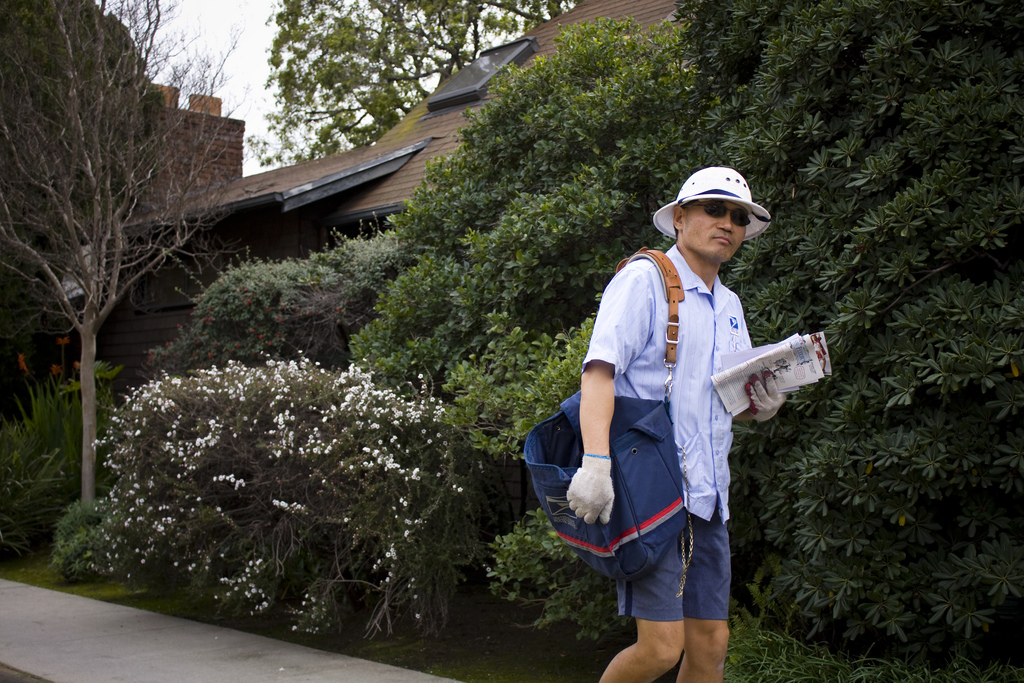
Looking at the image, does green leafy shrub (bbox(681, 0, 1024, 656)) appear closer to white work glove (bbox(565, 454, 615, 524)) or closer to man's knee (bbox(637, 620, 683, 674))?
man's knee (bbox(637, 620, 683, 674))

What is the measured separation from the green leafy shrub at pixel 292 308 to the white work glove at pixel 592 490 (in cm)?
616

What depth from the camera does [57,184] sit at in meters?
9.91

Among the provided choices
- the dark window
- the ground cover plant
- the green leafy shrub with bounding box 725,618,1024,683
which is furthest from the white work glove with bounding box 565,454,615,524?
the dark window

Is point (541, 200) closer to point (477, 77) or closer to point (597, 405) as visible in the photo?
point (597, 405)

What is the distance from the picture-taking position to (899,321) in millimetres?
3693

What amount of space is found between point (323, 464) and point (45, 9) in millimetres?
7224

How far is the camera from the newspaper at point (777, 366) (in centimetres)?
294

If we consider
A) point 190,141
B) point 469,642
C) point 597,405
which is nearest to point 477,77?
point 190,141

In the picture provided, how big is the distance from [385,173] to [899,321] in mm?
9662

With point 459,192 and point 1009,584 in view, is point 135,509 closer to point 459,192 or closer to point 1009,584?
point 459,192

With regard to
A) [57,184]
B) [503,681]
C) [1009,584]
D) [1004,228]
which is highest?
[57,184]

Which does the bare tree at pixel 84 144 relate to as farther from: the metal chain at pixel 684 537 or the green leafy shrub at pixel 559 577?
the metal chain at pixel 684 537

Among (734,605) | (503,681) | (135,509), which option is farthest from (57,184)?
(734,605)

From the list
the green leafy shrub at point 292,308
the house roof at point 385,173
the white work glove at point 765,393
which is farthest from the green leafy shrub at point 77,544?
the white work glove at point 765,393
